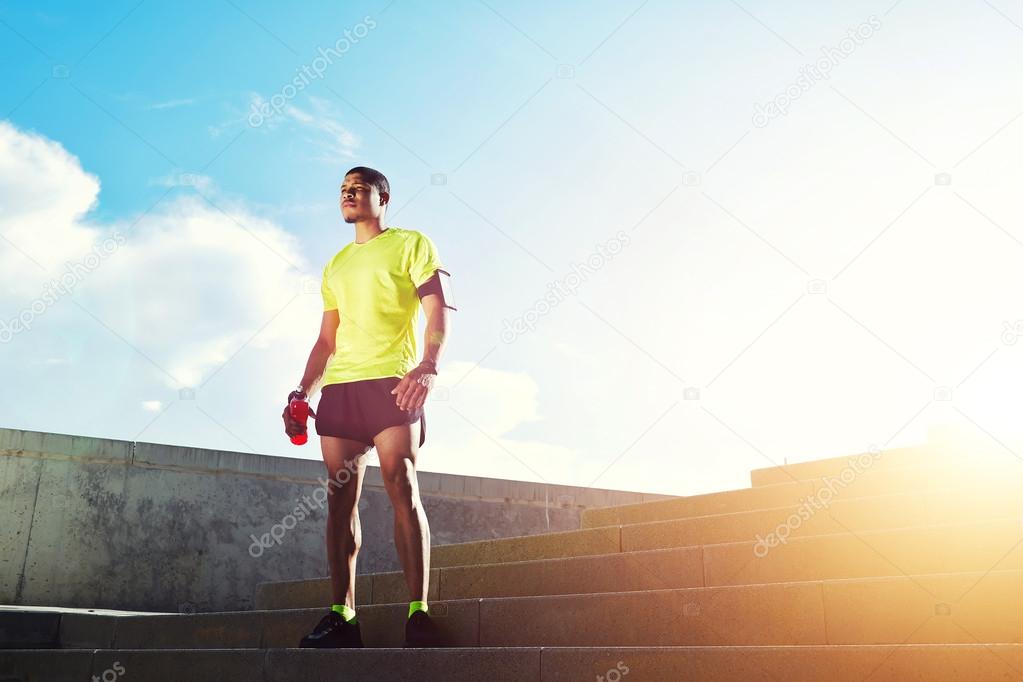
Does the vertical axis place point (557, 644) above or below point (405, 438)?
below

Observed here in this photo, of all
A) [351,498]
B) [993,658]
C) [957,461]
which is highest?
[957,461]

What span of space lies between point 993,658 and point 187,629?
4460 millimetres

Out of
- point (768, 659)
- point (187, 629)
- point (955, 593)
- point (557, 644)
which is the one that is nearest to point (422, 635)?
point (557, 644)

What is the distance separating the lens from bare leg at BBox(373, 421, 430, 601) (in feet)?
11.7

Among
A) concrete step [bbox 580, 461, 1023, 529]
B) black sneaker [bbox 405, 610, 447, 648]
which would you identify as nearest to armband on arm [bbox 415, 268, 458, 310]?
black sneaker [bbox 405, 610, 447, 648]

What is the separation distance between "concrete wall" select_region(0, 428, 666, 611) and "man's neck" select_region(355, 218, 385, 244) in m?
4.19

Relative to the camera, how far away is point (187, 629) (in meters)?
5.23

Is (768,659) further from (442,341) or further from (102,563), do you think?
(102,563)

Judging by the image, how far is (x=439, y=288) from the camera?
12.5 feet

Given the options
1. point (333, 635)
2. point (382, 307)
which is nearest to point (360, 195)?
point (382, 307)

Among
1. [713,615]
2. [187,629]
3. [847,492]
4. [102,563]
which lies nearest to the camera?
[713,615]
